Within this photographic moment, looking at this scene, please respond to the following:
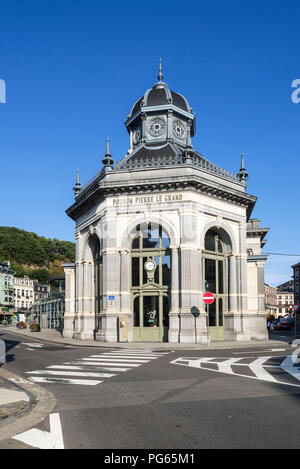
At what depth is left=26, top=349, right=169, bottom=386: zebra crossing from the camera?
38.3 feet

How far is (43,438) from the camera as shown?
6.25 m

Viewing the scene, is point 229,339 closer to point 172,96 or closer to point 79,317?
point 79,317

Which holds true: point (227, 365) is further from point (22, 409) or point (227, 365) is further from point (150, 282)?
point (150, 282)

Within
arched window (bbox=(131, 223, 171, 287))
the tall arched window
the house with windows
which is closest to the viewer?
the house with windows

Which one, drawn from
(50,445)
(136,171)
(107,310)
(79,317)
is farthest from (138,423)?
(79,317)

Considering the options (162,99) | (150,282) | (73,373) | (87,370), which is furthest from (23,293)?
(73,373)

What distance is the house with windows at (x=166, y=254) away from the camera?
2622 cm

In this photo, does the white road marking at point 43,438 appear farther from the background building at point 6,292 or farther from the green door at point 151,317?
the background building at point 6,292

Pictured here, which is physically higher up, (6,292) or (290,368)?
(6,292)

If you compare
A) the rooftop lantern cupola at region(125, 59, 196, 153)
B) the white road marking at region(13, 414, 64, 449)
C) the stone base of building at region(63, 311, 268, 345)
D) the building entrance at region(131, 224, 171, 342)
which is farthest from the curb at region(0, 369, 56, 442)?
the rooftop lantern cupola at region(125, 59, 196, 153)

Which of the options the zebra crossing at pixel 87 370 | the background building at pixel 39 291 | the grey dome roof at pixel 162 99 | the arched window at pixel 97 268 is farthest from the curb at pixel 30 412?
the background building at pixel 39 291

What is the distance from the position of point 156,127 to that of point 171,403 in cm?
2846

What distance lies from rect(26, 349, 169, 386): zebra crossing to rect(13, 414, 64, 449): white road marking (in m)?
4.34

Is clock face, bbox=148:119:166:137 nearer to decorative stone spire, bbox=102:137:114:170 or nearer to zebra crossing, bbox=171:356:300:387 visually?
decorative stone spire, bbox=102:137:114:170
